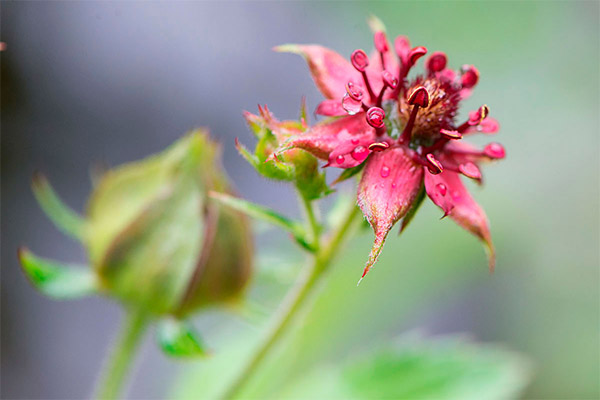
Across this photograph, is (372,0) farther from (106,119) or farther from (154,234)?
(154,234)

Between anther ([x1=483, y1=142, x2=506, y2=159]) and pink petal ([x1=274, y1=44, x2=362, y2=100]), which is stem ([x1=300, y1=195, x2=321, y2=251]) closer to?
pink petal ([x1=274, y1=44, x2=362, y2=100])

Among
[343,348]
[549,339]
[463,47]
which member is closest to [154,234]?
[343,348]

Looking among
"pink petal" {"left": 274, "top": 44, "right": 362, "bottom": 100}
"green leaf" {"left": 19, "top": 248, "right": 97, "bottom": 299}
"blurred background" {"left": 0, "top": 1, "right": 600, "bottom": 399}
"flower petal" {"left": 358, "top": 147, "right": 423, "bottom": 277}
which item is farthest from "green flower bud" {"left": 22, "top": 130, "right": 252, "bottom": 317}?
"blurred background" {"left": 0, "top": 1, "right": 600, "bottom": 399}

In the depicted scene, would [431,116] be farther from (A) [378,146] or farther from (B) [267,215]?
(B) [267,215]

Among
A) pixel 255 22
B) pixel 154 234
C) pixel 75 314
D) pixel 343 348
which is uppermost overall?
pixel 255 22

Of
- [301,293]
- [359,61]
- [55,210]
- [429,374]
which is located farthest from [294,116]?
[359,61]

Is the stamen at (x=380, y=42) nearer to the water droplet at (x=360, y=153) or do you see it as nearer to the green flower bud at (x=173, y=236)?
the water droplet at (x=360, y=153)
